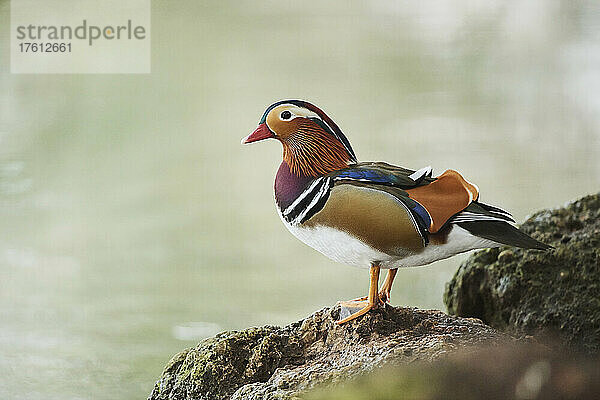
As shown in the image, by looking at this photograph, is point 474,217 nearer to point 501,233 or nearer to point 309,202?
point 501,233

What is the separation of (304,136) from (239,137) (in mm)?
1004

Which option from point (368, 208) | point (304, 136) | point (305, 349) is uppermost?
point (304, 136)

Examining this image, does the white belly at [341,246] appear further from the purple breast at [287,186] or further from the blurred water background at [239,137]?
the blurred water background at [239,137]

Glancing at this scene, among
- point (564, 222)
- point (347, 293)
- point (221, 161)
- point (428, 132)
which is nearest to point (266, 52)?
point (221, 161)

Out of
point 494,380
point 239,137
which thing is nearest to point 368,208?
point 494,380

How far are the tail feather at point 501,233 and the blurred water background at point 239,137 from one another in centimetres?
97

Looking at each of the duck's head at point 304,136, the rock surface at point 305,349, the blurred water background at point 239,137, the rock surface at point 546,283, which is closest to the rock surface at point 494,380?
the rock surface at point 305,349

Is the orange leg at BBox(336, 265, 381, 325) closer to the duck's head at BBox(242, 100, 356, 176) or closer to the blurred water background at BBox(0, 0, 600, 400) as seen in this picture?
the duck's head at BBox(242, 100, 356, 176)

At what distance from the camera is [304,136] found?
109cm

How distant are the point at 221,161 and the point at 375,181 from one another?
1.09 m

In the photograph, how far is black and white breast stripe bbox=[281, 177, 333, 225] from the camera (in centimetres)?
104

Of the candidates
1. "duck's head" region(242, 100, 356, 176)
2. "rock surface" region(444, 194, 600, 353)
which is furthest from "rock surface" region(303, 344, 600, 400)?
"rock surface" region(444, 194, 600, 353)

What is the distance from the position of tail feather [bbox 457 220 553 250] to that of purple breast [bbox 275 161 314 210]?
237 mm

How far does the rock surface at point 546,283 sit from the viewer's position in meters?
1.29
